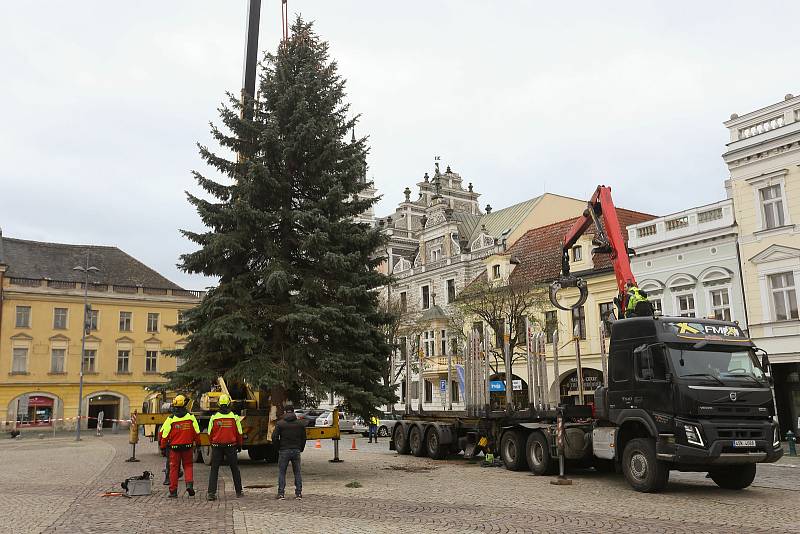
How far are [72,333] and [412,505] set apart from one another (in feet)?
155

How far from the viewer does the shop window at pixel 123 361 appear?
Answer: 176 feet

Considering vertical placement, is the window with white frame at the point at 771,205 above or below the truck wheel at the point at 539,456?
above

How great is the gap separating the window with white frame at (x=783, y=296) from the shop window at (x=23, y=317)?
47.3 metres

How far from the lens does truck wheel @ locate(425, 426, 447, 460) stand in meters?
20.5

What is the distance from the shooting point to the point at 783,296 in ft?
81.6

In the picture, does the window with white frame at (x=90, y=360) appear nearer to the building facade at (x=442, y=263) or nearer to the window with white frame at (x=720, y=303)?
the building facade at (x=442, y=263)

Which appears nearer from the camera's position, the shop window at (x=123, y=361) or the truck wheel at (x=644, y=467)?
the truck wheel at (x=644, y=467)

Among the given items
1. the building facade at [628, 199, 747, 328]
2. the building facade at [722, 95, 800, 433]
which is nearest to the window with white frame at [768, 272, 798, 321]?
the building facade at [722, 95, 800, 433]

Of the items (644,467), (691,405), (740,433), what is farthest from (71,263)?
(740,433)

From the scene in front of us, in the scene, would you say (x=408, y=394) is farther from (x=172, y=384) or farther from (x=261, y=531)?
(x=261, y=531)

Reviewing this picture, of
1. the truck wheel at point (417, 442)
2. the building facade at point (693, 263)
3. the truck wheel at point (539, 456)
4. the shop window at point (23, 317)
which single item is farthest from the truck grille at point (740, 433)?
the shop window at point (23, 317)

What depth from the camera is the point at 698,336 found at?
1323 centimetres

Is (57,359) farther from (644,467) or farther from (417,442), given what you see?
(644,467)

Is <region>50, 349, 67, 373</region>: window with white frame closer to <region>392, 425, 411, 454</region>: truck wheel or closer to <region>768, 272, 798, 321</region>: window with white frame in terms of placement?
Answer: <region>392, 425, 411, 454</region>: truck wheel
